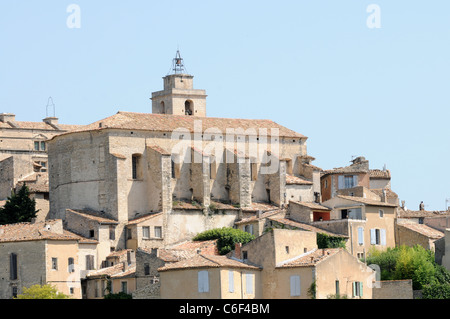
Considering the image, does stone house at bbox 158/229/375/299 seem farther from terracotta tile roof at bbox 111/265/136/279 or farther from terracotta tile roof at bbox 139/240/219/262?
terracotta tile roof at bbox 111/265/136/279

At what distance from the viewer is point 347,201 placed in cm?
7494

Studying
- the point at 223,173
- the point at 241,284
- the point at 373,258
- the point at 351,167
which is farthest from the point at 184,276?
the point at 351,167

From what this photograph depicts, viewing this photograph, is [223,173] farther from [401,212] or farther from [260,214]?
[401,212]

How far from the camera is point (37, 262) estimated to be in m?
67.4

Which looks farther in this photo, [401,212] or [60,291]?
[401,212]

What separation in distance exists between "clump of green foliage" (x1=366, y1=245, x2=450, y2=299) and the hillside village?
1.05 meters

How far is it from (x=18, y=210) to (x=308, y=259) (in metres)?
21.8

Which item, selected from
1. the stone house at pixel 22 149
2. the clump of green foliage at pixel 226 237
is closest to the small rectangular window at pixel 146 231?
the clump of green foliage at pixel 226 237

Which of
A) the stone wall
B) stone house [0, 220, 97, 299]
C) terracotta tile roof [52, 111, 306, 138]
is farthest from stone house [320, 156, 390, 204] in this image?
stone house [0, 220, 97, 299]

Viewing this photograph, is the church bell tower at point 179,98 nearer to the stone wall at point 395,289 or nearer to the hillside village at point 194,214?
the hillside village at point 194,214

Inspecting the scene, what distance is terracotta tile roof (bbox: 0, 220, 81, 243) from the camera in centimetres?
6794

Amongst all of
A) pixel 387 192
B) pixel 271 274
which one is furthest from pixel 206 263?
pixel 387 192

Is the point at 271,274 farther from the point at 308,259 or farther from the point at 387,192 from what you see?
the point at 387,192

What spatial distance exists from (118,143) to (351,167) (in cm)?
1580
